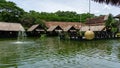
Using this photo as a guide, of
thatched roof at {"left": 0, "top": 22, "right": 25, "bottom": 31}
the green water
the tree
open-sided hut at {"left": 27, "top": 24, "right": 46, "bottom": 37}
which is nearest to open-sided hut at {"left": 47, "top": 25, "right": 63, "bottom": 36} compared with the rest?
open-sided hut at {"left": 27, "top": 24, "right": 46, "bottom": 37}

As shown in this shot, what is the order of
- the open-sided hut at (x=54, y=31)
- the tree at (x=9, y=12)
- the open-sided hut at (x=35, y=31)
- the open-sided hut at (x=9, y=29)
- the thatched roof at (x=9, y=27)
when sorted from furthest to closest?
the tree at (x=9, y=12) → the open-sided hut at (x=54, y=31) → the open-sided hut at (x=35, y=31) → the open-sided hut at (x=9, y=29) → the thatched roof at (x=9, y=27)

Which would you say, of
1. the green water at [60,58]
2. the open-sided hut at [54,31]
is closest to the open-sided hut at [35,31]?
the open-sided hut at [54,31]

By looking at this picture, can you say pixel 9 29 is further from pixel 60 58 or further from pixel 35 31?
pixel 60 58

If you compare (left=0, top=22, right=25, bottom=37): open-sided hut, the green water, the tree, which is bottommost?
the green water

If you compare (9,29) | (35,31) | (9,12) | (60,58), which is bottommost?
(60,58)

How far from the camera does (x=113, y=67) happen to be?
13.5 m

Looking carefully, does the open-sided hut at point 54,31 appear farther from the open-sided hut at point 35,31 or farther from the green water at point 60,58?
the green water at point 60,58

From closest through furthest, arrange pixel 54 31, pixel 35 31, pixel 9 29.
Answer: pixel 9 29 → pixel 35 31 → pixel 54 31

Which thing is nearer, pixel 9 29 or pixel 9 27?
pixel 9 29

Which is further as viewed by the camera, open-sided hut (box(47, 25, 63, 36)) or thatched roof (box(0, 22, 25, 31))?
open-sided hut (box(47, 25, 63, 36))

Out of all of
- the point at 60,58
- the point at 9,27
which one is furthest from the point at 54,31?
the point at 60,58

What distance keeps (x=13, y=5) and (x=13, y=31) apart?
22.9 m

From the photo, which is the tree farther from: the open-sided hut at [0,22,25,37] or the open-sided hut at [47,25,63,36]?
the open-sided hut at [0,22,25,37]

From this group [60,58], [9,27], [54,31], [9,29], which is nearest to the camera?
[60,58]
